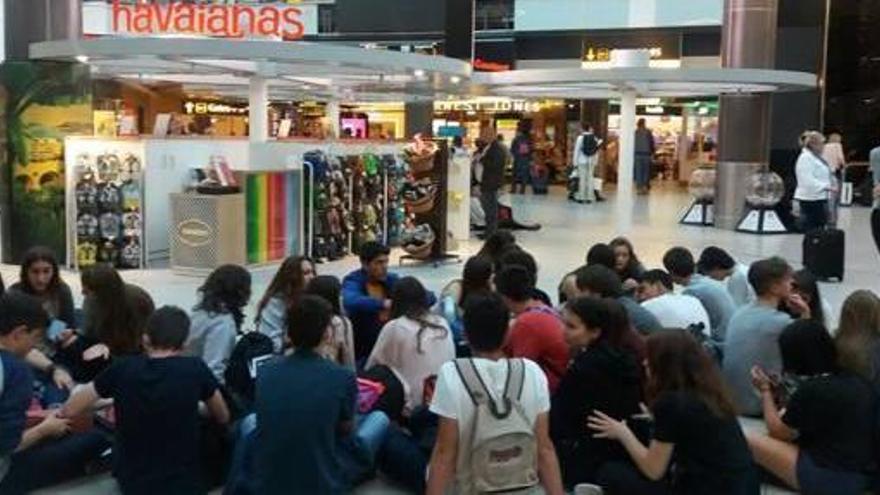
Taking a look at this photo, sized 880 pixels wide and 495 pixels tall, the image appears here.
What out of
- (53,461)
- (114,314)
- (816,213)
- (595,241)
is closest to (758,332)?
(114,314)

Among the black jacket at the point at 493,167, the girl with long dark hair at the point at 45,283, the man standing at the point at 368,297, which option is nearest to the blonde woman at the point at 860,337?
the man standing at the point at 368,297

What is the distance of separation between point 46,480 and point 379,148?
9.48 m

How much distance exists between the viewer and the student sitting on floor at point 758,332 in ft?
19.1

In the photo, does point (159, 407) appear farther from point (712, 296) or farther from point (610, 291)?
point (712, 296)

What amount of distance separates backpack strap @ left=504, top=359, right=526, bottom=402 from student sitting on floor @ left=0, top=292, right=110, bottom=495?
199 centimetres

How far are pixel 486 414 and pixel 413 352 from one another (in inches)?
60.3

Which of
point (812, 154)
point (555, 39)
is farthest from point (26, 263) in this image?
point (555, 39)

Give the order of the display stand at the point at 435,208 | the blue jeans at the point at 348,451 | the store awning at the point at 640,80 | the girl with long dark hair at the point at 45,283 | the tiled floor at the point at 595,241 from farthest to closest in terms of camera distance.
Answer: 1. the store awning at the point at 640,80
2. the display stand at the point at 435,208
3. the tiled floor at the point at 595,241
4. the girl with long dark hair at the point at 45,283
5. the blue jeans at the point at 348,451

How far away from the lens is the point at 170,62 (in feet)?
39.0

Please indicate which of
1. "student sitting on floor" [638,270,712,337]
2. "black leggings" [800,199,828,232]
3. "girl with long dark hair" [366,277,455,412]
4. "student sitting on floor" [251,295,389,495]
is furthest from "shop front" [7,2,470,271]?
"student sitting on floor" [251,295,389,495]

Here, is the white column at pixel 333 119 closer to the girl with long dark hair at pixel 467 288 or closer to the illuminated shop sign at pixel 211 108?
the illuminated shop sign at pixel 211 108

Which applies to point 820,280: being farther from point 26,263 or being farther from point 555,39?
point 555,39

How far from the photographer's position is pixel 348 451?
4.64m

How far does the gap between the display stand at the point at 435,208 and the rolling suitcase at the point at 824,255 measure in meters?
4.02
